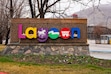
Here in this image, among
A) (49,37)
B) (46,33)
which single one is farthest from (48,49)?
(46,33)

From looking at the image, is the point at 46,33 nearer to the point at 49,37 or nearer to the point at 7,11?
the point at 49,37

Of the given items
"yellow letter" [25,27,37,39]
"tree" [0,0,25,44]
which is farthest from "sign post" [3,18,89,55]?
"tree" [0,0,25,44]

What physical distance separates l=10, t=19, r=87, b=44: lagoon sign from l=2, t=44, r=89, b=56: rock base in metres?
0.42

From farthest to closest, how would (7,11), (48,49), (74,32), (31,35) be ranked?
(7,11), (74,32), (31,35), (48,49)

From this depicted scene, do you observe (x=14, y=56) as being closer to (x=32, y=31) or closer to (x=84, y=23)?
(x=32, y=31)

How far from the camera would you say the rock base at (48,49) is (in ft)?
51.3

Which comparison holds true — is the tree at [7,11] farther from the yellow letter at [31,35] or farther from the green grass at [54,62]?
the green grass at [54,62]

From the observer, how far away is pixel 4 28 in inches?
1417

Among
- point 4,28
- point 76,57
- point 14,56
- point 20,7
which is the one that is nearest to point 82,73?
point 76,57

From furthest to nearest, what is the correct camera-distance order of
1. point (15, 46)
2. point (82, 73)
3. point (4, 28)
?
point (4, 28)
point (15, 46)
point (82, 73)

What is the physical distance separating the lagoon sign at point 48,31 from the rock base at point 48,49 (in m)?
0.42

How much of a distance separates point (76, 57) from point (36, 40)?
2.88m

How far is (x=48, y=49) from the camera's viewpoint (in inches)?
622

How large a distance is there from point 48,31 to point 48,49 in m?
1.11
